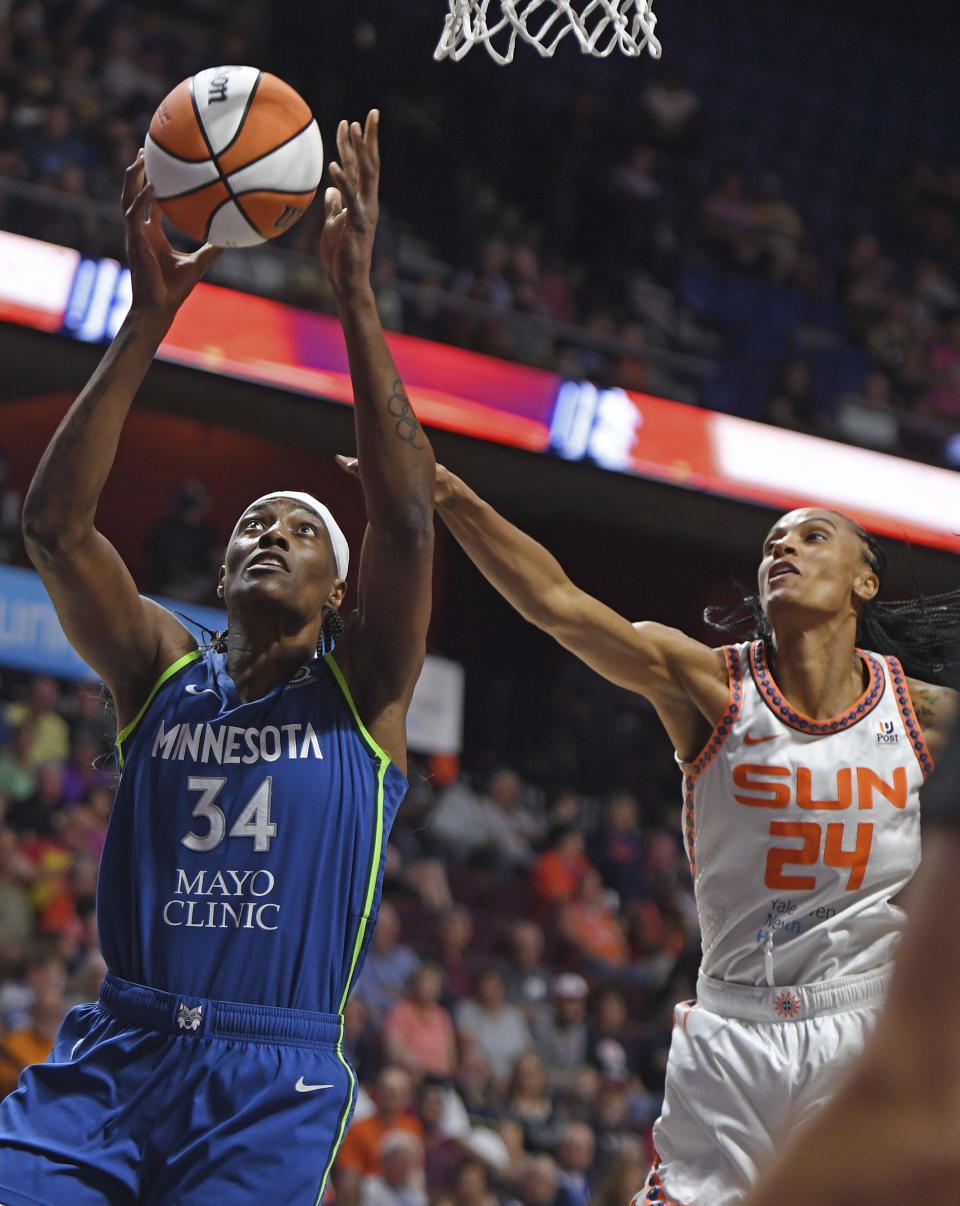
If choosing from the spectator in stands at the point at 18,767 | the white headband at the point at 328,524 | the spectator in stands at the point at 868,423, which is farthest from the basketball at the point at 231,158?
the spectator in stands at the point at 868,423

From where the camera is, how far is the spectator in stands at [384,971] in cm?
831

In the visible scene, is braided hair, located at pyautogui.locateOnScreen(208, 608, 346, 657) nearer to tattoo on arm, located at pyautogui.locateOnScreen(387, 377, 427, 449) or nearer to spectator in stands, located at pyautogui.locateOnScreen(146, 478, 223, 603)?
tattoo on arm, located at pyautogui.locateOnScreen(387, 377, 427, 449)

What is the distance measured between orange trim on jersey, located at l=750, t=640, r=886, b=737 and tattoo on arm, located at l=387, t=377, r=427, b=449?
133 centimetres

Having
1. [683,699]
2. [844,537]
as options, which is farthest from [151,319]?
[844,537]

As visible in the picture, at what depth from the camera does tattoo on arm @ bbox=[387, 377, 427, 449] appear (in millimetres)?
3131

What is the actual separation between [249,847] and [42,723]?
5874mm

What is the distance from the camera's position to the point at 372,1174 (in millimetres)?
7445

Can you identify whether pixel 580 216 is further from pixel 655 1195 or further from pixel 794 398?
pixel 655 1195

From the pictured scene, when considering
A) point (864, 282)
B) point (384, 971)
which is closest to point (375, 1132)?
point (384, 971)

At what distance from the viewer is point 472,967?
30.2 feet

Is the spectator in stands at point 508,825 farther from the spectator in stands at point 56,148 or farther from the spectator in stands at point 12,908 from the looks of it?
the spectator in stands at point 56,148

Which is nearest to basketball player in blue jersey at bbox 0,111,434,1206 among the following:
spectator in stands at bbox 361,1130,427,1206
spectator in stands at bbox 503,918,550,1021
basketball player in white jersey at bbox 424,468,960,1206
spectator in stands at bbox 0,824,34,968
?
basketball player in white jersey at bbox 424,468,960,1206

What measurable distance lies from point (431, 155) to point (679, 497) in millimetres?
3444

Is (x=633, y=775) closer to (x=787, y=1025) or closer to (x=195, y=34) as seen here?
(x=195, y=34)
